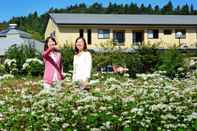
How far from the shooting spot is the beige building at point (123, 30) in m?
49.6

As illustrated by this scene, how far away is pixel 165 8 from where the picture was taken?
4129 inches

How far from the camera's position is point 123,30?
2003 inches

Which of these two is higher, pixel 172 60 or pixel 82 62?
pixel 82 62

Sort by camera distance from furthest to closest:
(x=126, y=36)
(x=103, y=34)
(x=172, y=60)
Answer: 1. (x=126, y=36)
2. (x=103, y=34)
3. (x=172, y=60)

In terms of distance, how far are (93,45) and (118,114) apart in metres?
43.8

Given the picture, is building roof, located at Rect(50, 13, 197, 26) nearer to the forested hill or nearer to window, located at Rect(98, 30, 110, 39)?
window, located at Rect(98, 30, 110, 39)

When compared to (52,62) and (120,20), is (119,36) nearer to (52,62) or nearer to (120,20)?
(120,20)

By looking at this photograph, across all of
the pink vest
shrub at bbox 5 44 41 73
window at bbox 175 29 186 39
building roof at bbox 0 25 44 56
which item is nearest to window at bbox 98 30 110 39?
window at bbox 175 29 186 39

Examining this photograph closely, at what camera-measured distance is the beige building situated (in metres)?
49.6

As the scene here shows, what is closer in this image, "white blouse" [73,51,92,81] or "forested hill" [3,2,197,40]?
"white blouse" [73,51,92,81]

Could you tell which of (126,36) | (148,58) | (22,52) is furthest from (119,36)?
(22,52)

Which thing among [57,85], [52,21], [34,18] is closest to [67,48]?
[52,21]

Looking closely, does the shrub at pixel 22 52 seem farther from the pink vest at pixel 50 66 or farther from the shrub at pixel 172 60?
the pink vest at pixel 50 66

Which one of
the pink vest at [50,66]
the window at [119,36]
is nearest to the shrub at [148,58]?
the window at [119,36]
